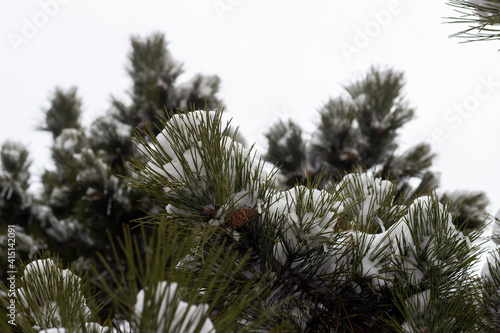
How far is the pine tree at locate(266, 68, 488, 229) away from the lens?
2.50m

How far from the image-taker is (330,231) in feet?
2.60

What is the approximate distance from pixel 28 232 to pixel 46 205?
41 cm

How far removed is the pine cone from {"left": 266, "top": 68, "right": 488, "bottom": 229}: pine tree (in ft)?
5.73

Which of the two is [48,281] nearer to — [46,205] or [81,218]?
[81,218]

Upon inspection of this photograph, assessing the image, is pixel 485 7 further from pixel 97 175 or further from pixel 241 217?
pixel 97 175

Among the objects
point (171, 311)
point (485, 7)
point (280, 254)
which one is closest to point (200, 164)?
point (280, 254)

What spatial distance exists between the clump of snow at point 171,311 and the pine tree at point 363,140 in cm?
205

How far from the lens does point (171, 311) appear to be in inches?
18.7

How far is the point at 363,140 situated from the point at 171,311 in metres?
2.24

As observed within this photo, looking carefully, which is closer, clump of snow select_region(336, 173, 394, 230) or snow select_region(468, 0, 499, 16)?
snow select_region(468, 0, 499, 16)

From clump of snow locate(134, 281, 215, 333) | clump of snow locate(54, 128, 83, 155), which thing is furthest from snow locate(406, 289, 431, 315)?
clump of snow locate(54, 128, 83, 155)

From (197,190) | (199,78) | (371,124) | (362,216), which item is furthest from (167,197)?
(199,78)

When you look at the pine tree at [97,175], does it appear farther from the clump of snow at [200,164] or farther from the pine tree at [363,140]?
the clump of snow at [200,164]

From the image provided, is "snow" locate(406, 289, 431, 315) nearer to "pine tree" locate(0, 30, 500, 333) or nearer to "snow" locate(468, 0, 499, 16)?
"pine tree" locate(0, 30, 500, 333)
